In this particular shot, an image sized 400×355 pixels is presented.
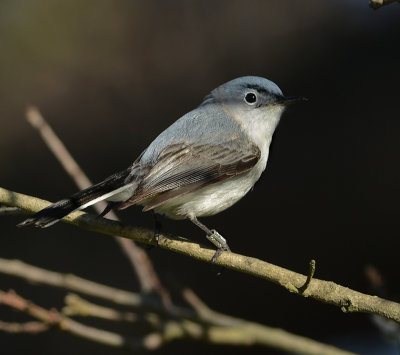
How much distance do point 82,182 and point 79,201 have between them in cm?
42

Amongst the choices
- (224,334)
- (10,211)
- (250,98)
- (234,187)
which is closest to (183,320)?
(224,334)

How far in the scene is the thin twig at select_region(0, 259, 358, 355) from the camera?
10.3ft

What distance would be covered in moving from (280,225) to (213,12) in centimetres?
232

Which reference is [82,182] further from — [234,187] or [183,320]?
[183,320]

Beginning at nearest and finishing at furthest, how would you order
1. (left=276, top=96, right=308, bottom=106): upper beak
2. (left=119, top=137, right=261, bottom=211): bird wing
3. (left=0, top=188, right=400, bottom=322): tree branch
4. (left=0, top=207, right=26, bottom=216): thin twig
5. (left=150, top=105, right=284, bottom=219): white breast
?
(left=0, top=188, right=400, bottom=322): tree branch
(left=0, top=207, right=26, bottom=216): thin twig
(left=119, top=137, right=261, bottom=211): bird wing
(left=150, top=105, right=284, bottom=219): white breast
(left=276, top=96, right=308, bottom=106): upper beak

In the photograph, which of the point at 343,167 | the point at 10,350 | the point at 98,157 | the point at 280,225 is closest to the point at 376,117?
the point at 343,167

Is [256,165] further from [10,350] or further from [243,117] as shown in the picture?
[10,350]

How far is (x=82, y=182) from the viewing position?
3268 millimetres

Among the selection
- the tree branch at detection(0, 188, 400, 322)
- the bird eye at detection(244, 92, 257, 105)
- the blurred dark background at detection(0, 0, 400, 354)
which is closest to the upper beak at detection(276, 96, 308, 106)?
the bird eye at detection(244, 92, 257, 105)

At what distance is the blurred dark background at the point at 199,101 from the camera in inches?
202

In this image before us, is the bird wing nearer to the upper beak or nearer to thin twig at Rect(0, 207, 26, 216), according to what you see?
the upper beak

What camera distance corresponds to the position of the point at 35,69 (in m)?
6.39

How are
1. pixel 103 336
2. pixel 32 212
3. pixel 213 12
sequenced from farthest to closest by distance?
pixel 213 12 → pixel 103 336 → pixel 32 212

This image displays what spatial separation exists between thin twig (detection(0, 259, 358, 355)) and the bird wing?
56 centimetres
